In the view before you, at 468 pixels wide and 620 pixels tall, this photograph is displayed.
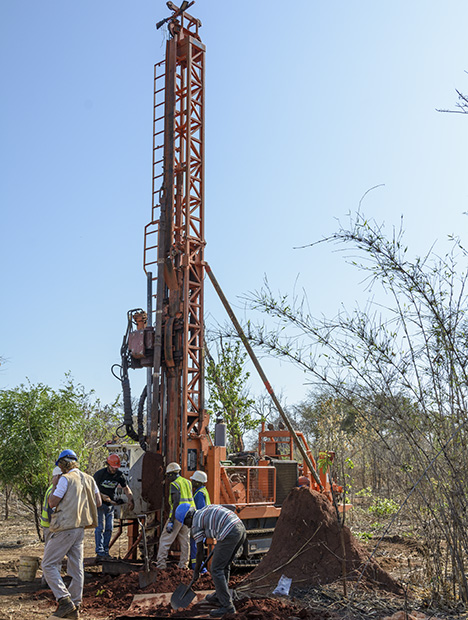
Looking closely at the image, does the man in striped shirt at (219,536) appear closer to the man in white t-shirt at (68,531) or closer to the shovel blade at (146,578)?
the man in white t-shirt at (68,531)

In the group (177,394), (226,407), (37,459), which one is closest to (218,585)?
(177,394)

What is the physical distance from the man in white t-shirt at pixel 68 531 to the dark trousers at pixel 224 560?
165cm

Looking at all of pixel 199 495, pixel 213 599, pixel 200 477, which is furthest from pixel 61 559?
pixel 200 477

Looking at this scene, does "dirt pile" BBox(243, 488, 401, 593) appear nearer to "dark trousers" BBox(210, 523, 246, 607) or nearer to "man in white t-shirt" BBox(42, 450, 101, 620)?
"dark trousers" BBox(210, 523, 246, 607)

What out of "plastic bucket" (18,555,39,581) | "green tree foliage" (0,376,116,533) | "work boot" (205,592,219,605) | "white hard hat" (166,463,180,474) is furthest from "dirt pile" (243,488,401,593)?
"green tree foliage" (0,376,116,533)

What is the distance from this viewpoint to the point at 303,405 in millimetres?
41656

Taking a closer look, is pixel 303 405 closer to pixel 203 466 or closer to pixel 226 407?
pixel 226 407

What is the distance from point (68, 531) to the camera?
7.70m

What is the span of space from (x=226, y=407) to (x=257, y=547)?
9051 mm

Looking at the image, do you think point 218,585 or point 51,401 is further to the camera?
point 51,401

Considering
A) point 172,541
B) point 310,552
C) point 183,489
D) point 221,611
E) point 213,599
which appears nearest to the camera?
point 221,611

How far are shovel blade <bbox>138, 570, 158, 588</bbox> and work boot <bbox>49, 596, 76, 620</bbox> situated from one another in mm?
1782

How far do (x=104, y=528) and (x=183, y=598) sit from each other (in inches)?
145

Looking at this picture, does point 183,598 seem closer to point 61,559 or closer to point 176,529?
point 61,559
